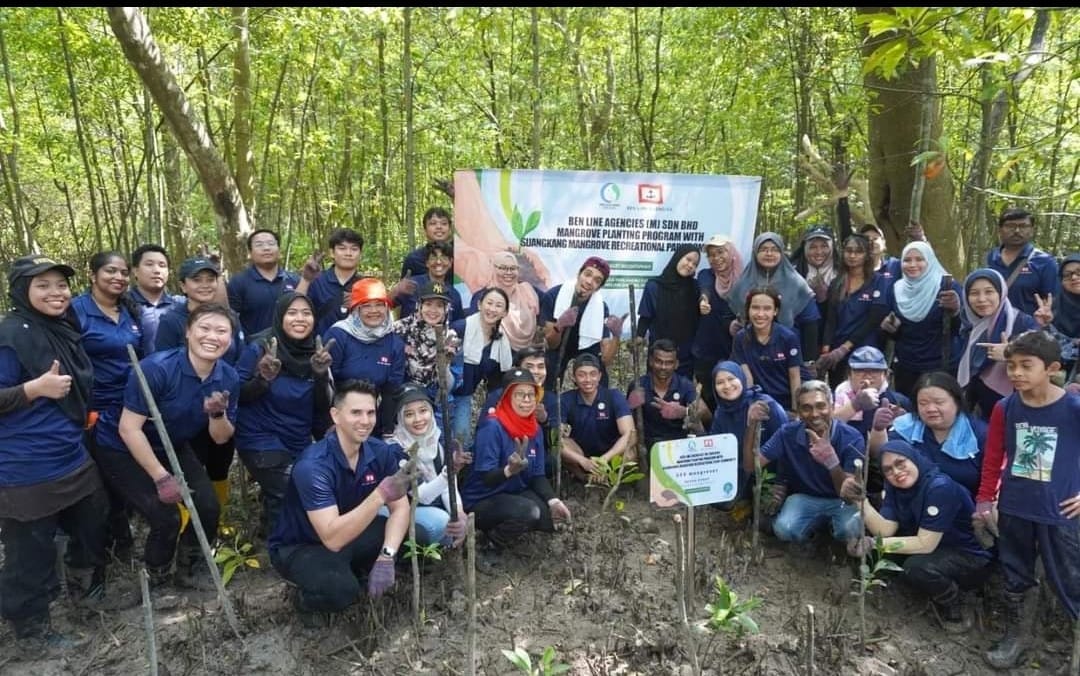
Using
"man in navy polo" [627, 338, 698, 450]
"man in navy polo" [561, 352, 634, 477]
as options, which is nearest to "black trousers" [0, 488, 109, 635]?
"man in navy polo" [561, 352, 634, 477]

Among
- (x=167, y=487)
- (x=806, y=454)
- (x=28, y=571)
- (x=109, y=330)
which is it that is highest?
(x=109, y=330)

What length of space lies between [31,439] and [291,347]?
4.82 ft

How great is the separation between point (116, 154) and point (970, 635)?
621 inches

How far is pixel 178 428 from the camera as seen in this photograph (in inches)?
166

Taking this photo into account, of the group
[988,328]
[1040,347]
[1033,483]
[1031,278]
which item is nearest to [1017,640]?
[1033,483]

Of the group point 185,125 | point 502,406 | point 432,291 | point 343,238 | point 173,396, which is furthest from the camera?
point 185,125

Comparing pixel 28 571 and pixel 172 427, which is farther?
pixel 172 427

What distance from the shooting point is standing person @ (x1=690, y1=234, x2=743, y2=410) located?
613 centimetres

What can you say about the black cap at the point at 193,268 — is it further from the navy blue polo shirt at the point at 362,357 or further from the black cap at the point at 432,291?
the black cap at the point at 432,291

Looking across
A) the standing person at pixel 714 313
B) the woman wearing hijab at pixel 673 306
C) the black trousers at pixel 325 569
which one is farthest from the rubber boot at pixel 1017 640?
the black trousers at pixel 325 569

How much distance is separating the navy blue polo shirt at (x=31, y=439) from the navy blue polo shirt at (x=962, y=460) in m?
5.04

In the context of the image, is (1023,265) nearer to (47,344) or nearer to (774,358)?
(774,358)

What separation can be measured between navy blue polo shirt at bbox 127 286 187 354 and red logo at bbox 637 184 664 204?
14.1ft

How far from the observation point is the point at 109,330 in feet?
14.3
